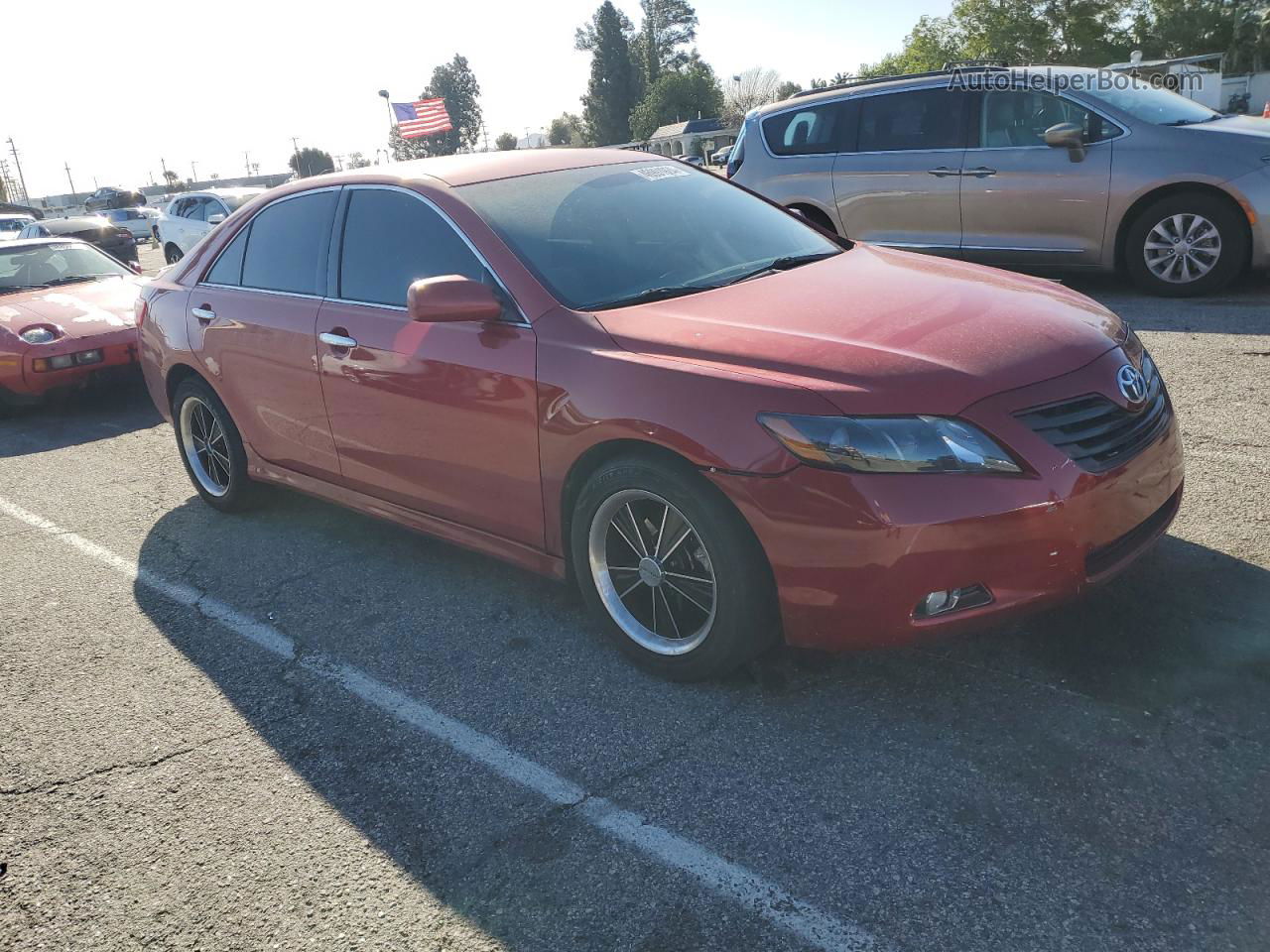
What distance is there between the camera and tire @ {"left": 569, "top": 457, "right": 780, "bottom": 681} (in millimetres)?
2869

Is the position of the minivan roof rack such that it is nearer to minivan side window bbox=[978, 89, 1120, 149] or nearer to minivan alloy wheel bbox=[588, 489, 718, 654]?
minivan side window bbox=[978, 89, 1120, 149]

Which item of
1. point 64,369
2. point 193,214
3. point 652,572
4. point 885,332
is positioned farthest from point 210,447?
point 193,214

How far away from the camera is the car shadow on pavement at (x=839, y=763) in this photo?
2.24 meters

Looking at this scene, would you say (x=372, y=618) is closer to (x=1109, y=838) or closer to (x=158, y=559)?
(x=158, y=559)

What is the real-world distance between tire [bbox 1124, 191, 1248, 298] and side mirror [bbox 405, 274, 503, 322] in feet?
20.2

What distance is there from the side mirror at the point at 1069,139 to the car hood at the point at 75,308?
23.4 feet

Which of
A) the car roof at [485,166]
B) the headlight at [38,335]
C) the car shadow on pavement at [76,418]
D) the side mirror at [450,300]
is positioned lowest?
the car shadow on pavement at [76,418]

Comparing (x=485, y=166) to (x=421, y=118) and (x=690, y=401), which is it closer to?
(x=690, y=401)

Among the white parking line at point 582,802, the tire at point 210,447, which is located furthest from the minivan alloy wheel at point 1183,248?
the white parking line at point 582,802


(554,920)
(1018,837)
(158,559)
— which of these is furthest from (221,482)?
(1018,837)

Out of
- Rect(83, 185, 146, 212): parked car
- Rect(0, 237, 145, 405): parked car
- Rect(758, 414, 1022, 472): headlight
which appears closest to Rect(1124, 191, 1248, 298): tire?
Rect(758, 414, 1022, 472): headlight

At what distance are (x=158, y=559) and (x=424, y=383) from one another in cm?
201

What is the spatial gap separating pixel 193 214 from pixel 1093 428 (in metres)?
17.8

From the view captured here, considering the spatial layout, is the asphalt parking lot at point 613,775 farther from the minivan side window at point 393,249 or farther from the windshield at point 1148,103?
the windshield at point 1148,103
